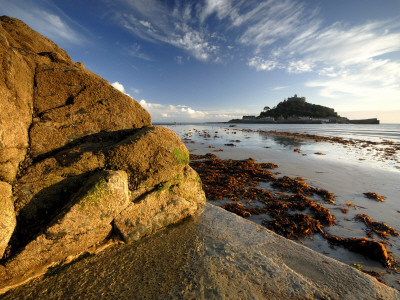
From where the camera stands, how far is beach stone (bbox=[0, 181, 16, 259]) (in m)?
2.42

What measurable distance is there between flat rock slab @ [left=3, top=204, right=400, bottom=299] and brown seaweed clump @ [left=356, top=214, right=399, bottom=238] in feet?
7.21

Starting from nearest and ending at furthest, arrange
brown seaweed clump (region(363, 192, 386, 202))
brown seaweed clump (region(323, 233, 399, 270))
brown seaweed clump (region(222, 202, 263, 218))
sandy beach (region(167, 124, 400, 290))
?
brown seaweed clump (region(323, 233, 399, 270)), sandy beach (region(167, 124, 400, 290)), brown seaweed clump (region(222, 202, 263, 218)), brown seaweed clump (region(363, 192, 386, 202))

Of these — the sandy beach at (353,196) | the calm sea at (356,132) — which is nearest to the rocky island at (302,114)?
the calm sea at (356,132)

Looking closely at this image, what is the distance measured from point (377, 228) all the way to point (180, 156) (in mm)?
5296

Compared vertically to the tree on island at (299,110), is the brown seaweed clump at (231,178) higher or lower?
lower

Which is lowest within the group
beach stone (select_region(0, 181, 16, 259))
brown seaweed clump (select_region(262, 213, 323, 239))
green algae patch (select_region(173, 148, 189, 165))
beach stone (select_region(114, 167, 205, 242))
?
brown seaweed clump (select_region(262, 213, 323, 239))

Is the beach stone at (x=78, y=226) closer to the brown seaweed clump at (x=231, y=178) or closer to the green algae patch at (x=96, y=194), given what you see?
the green algae patch at (x=96, y=194)

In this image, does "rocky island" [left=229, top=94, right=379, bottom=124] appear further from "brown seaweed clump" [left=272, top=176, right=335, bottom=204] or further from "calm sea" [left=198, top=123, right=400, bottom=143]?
"brown seaweed clump" [left=272, top=176, right=335, bottom=204]

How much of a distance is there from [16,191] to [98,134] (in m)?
1.74

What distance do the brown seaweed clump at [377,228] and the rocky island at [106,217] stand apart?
7.33 ft

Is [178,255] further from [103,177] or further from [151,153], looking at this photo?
[151,153]

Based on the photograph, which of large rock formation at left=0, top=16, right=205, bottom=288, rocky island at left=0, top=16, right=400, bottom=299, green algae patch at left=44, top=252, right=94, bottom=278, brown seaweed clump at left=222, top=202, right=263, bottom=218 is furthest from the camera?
brown seaweed clump at left=222, top=202, right=263, bottom=218

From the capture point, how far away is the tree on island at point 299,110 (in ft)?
405

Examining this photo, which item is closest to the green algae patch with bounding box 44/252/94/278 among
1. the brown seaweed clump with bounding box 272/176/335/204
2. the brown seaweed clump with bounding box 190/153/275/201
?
the brown seaweed clump with bounding box 190/153/275/201
